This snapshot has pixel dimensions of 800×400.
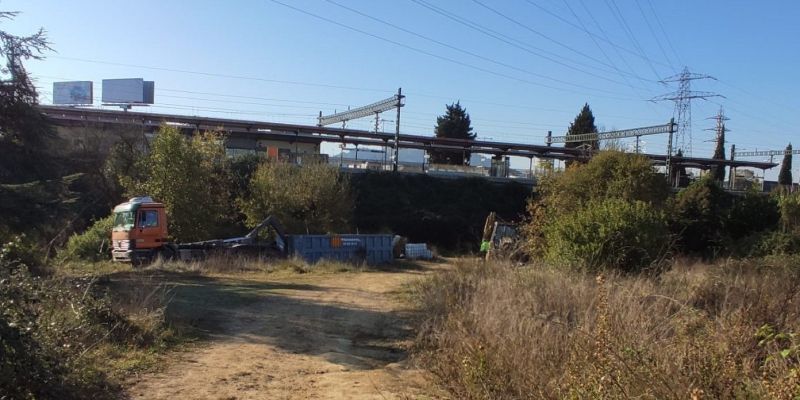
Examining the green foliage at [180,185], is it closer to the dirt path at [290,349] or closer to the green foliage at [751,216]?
the dirt path at [290,349]

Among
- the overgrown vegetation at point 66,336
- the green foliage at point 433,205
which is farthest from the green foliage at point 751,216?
the overgrown vegetation at point 66,336

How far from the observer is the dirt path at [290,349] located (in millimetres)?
6754

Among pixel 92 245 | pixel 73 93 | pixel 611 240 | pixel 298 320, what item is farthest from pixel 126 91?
pixel 611 240

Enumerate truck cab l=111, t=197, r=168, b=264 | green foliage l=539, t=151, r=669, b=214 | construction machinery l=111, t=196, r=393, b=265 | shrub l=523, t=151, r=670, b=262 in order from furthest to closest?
green foliage l=539, t=151, r=669, b=214
shrub l=523, t=151, r=670, b=262
construction machinery l=111, t=196, r=393, b=265
truck cab l=111, t=197, r=168, b=264

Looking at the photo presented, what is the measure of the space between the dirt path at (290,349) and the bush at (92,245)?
573 inches

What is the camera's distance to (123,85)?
8462 cm

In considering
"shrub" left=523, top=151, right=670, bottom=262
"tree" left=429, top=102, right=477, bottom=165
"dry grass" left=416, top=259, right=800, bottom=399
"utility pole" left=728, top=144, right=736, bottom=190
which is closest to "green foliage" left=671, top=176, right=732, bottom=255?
"shrub" left=523, top=151, right=670, bottom=262

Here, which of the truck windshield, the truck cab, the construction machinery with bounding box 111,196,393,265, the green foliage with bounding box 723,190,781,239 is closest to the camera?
the truck cab

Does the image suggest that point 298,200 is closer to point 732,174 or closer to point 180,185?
point 180,185

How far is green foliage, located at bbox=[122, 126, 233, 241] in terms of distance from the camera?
3316 cm

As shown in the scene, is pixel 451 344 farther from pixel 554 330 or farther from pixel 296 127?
pixel 296 127

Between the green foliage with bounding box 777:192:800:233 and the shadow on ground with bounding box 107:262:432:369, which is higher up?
the green foliage with bounding box 777:192:800:233

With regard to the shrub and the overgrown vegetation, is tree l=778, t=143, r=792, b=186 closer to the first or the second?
the shrub

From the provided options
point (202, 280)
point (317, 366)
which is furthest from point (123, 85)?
point (317, 366)
